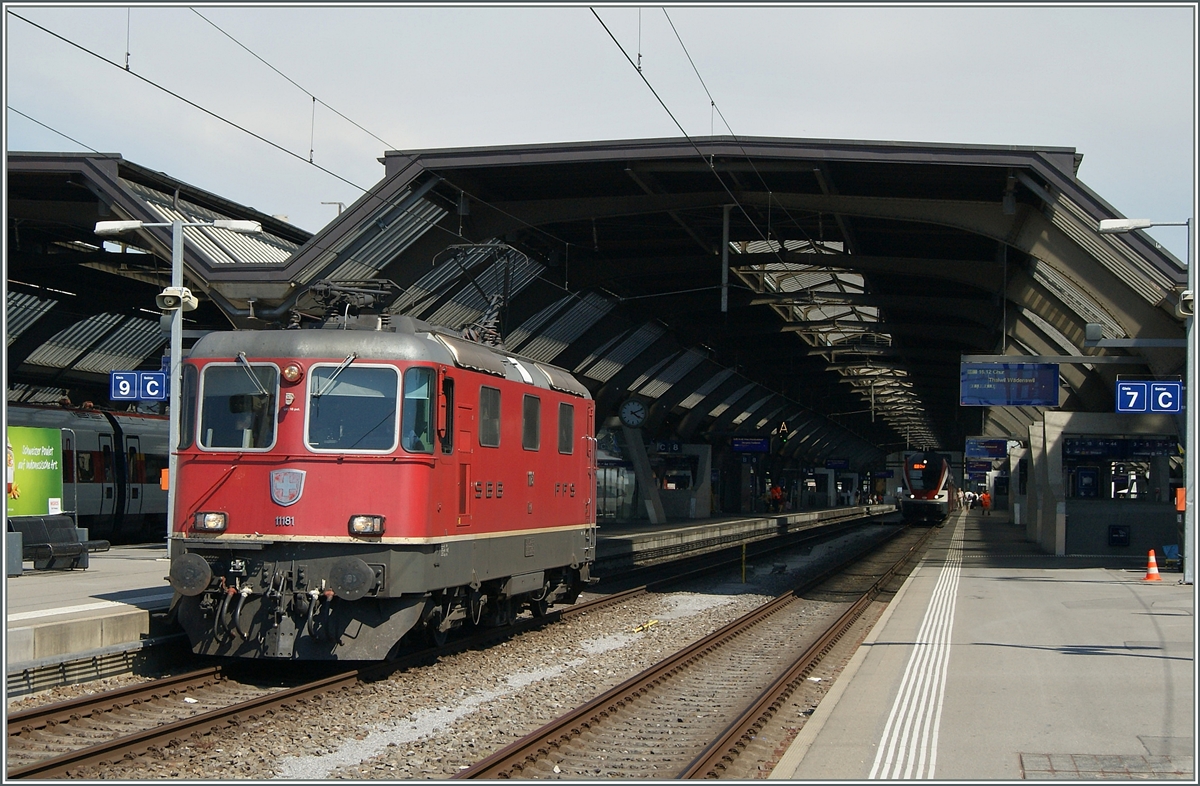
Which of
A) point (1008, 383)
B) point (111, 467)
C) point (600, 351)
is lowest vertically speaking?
point (111, 467)

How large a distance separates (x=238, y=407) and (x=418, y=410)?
1885 mm

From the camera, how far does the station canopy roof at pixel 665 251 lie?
22500 mm

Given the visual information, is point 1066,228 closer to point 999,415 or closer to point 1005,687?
point 1005,687

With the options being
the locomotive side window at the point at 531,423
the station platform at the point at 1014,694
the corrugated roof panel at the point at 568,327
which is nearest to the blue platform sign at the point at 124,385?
the locomotive side window at the point at 531,423

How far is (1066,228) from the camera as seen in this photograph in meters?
22.4

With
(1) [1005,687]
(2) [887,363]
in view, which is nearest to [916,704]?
(1) [1005,687]

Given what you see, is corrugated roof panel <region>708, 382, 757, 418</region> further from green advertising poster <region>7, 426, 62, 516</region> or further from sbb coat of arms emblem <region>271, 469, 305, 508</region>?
sbb coat of arms emblem <region>271, 469, 305, 508</region>

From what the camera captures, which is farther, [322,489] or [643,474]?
[643,474]

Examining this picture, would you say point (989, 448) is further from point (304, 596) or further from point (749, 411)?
point (304, 596)

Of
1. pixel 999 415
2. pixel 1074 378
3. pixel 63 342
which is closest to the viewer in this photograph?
pixel 1074 378

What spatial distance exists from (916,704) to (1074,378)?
26.1m

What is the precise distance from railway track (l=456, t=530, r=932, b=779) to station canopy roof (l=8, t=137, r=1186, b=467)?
6416mm

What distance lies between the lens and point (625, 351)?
41.6 meters

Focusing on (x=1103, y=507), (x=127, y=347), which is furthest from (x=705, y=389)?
(x=127, y=347)
